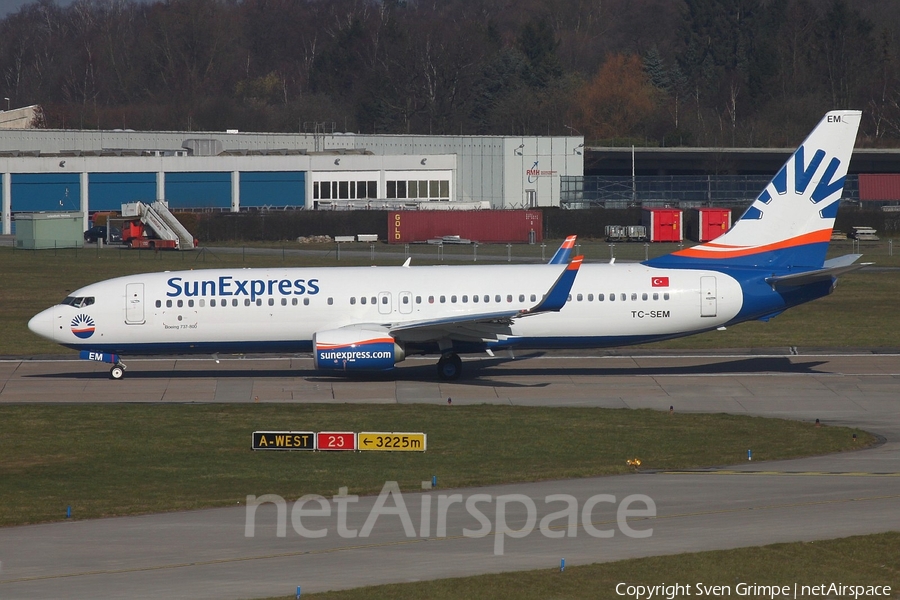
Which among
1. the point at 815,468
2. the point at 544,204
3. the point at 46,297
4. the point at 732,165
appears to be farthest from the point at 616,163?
the point at 815,468

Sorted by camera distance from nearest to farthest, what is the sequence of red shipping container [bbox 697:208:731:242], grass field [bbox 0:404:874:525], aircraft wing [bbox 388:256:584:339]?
1. grass field [bbox 0:404:874:525]
2. aircraft wing [bbox 388:256:584:339]
3. red shipping container [bbox 697:208:731:242]

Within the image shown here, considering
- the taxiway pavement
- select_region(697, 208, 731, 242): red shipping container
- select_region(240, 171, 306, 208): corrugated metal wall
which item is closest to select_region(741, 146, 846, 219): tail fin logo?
the taxiway pavement

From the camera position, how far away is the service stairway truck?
9500cm

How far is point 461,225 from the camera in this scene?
328 feet

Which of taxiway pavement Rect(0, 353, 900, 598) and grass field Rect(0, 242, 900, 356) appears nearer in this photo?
taxiway pavement Rect(0, 353, 900, 598)

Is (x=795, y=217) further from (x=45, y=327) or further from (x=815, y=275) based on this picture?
(x=45, y=327)

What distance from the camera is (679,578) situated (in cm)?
1758

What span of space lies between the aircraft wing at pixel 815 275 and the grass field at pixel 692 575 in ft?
59.9

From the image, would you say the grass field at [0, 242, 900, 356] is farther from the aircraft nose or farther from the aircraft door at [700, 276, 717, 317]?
the aircraft door at [700, 276, 717, 317]

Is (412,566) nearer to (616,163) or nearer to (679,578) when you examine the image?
(679,578)

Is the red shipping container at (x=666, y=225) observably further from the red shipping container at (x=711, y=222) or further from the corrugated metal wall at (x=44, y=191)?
the corrugated metal wall at (x=44, y=191)

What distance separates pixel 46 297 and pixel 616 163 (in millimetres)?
98843

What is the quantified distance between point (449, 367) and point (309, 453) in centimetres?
1146

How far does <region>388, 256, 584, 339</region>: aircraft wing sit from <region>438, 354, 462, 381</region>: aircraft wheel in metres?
1.26
